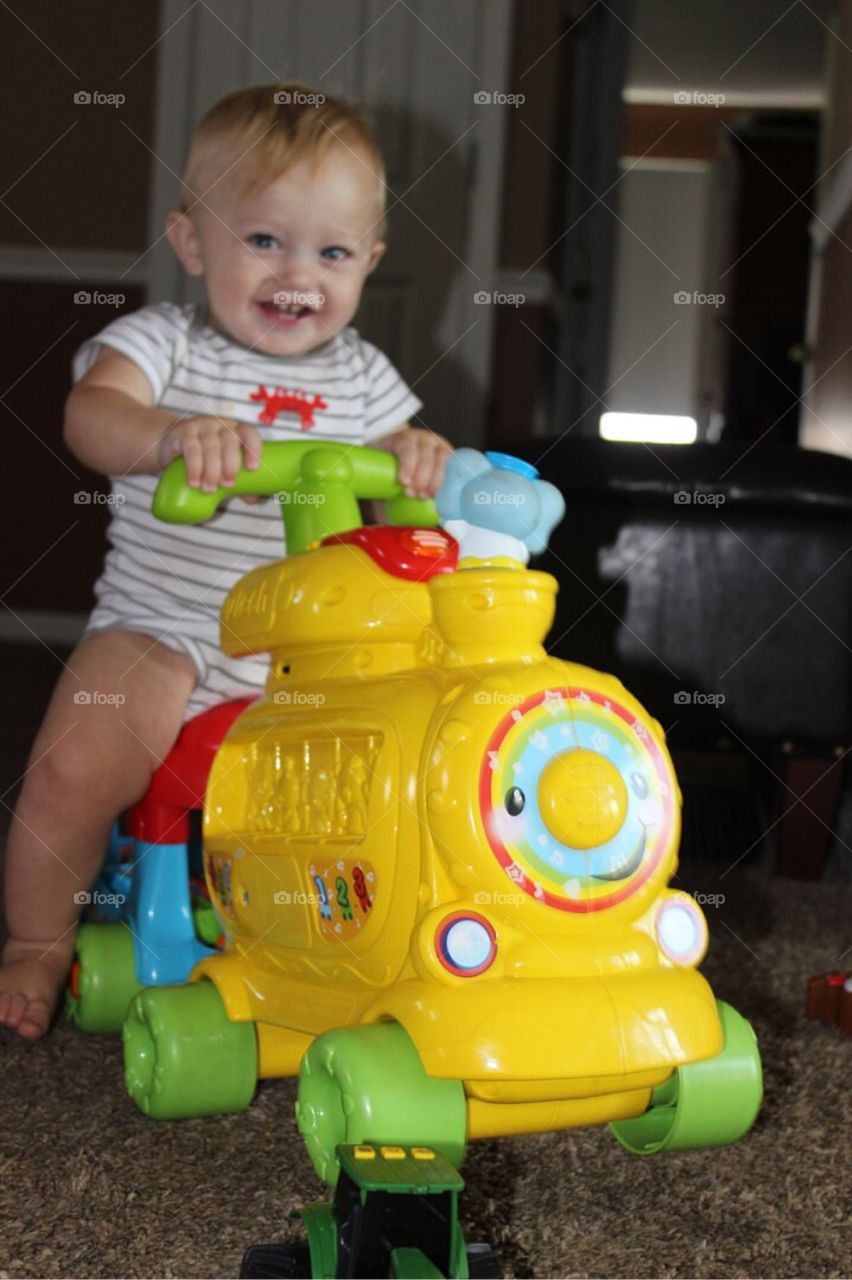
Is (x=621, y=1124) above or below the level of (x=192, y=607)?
below

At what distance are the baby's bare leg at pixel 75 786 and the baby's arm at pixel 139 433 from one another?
5.4 inches

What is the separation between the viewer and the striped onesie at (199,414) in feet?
3.39

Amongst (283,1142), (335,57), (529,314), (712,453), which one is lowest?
(283,1142)

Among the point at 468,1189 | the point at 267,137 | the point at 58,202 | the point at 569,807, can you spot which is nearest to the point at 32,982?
the point at 468,1189

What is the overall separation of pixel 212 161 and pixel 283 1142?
27.8 inches

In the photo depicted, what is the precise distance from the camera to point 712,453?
1525 millimetres

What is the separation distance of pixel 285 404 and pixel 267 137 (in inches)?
7.8

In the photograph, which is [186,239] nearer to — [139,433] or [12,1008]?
[139,433]

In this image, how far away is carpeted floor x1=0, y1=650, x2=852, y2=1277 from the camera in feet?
2.06

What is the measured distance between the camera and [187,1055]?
751mm

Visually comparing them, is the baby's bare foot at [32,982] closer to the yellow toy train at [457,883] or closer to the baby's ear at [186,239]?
the yellow toy train at [457,883]

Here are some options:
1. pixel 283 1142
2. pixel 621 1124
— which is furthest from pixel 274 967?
pixel 621 1124

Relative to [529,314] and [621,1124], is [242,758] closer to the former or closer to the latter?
[621,1124]

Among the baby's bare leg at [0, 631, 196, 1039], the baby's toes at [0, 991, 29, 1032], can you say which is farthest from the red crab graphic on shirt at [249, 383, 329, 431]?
the baby's toes at [0, 991, 29, 1032]
